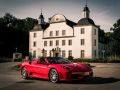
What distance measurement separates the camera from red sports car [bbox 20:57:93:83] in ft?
37.8

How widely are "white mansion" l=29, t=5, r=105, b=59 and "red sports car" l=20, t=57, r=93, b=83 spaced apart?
47760 millimetres

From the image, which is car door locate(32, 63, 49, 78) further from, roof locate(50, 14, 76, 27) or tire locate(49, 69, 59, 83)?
roof locate(50, 14, 76, 27)

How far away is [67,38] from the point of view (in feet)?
215

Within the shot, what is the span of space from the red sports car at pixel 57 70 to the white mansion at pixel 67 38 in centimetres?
4776

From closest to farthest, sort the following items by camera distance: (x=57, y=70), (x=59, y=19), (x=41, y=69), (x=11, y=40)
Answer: (x=57, y=70), (x=41, y=69), (x=59, y=19), (x=11, y=40)

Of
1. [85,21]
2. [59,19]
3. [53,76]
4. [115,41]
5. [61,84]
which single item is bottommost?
[61,84]

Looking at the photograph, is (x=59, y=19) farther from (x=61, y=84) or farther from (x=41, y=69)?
(x=61, y=84)

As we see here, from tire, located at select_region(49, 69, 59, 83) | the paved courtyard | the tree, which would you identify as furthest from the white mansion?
tire, located at select_region(49, 69, 59, 83)

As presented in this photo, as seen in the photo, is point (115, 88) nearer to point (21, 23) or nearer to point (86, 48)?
point (86, 48)

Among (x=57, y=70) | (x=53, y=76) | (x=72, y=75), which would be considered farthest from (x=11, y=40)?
(x=72, y=75)

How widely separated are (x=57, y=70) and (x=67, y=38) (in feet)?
177

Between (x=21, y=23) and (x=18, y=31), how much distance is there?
21.9m

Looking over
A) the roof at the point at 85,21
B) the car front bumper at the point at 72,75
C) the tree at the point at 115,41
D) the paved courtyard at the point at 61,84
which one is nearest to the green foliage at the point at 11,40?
the roof at the point at 85,21

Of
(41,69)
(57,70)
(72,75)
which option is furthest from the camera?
(41,69)
